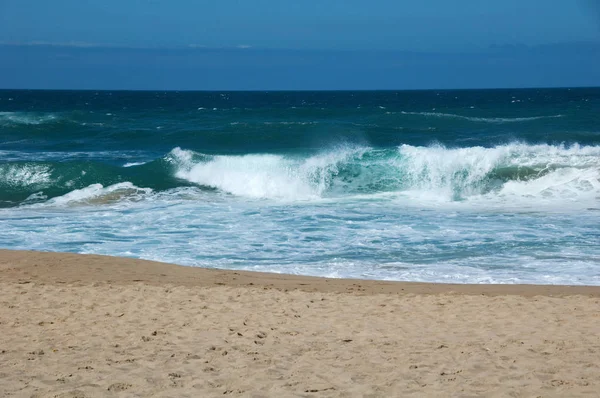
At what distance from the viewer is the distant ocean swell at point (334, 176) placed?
18.1 m

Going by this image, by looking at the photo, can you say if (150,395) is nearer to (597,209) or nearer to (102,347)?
(102,347)

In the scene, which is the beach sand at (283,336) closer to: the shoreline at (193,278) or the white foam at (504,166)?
the shoreline at (193,278)

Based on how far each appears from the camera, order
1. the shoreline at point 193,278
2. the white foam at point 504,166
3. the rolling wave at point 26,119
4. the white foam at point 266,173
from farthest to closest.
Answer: the rolling wave at point 26,119
the white foam at point 266,173
the white foam at point 504,166
the shoreline at point 193,278

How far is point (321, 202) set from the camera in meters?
16.8

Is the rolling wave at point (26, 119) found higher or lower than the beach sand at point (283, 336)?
higher

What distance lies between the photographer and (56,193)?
19.2 meters

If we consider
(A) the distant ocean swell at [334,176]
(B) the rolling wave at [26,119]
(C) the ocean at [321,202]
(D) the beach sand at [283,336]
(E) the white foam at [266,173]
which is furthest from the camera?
(B) the rolling wave at [26,119]

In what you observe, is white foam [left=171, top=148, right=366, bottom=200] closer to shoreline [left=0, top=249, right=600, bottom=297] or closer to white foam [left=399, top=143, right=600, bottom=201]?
white foam [left=399, top=143, right=600, bottom=201]

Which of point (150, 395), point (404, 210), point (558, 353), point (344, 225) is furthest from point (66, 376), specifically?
point (404, 210)

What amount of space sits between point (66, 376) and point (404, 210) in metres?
11.0

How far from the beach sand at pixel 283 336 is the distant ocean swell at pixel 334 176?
9.08 m

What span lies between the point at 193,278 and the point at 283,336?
9.97 ft

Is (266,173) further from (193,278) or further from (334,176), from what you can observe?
(193,278)

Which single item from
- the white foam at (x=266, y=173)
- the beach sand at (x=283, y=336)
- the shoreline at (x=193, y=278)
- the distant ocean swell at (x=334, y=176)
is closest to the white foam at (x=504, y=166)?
the distant ocean swell at (x=334, y=176)
